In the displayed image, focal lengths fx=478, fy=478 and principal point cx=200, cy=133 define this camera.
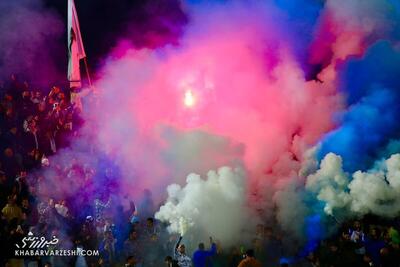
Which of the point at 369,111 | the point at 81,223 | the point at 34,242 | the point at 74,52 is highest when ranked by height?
the point at 74,52

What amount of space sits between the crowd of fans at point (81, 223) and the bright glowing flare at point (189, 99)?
9.21 ft

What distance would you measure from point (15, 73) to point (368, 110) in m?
9.68

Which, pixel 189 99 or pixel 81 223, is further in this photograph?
pixel 189 99

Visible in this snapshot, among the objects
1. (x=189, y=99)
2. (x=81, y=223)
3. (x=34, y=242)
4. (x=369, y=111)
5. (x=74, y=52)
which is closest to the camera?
(x=34, y=242)

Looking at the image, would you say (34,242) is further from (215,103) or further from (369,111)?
(369,111)

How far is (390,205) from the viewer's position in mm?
11078

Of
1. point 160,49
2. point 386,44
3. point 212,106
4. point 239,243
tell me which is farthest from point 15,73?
point 386,44

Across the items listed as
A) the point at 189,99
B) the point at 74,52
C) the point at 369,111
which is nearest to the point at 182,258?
the point at 189,99

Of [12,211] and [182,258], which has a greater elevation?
[12,211]

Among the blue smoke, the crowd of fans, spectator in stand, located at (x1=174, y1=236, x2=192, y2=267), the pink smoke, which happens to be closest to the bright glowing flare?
the pink smoke

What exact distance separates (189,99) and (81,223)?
15.1ft

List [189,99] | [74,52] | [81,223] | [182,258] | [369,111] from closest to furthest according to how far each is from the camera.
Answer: [182,258] → [81,223] → [369,111] → [189,99] → [74,52]

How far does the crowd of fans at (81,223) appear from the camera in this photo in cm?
953

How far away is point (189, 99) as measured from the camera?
13.7 meters
